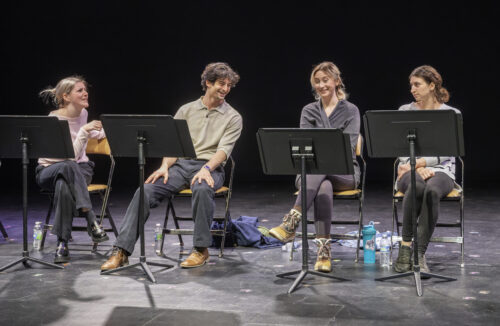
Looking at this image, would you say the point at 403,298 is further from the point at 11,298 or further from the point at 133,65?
the point at 133,65

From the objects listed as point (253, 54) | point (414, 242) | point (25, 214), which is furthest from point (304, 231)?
point (253, 54)

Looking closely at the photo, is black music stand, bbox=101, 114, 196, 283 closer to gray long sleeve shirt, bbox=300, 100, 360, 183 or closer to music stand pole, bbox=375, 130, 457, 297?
gray long sleeve shirt, bbox=300, 100, 360, 183

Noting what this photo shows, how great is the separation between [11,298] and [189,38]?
569cm

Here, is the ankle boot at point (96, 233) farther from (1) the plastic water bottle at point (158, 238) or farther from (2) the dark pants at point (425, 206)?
(2) the dark pants at point (425, 206)

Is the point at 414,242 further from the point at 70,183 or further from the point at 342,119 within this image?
A: the point at 70,183

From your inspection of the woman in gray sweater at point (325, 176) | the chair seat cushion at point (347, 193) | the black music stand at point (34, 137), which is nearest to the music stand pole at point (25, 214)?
the black music stand at point (34, 137)

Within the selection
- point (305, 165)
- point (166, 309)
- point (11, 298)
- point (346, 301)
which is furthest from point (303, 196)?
point (11, 298)

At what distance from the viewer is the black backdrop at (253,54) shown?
8133 millimetres

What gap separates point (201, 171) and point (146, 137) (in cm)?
63

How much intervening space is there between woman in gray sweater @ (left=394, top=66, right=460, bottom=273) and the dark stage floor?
0.17 m

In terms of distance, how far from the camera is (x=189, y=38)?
28.5ft

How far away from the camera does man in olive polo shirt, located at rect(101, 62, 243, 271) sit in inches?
166

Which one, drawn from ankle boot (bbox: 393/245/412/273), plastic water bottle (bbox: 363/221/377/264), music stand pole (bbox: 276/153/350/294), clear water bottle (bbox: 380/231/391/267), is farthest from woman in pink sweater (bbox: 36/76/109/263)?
ankle boot (bbox: 393/245/412/273)

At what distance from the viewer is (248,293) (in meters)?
3.55
